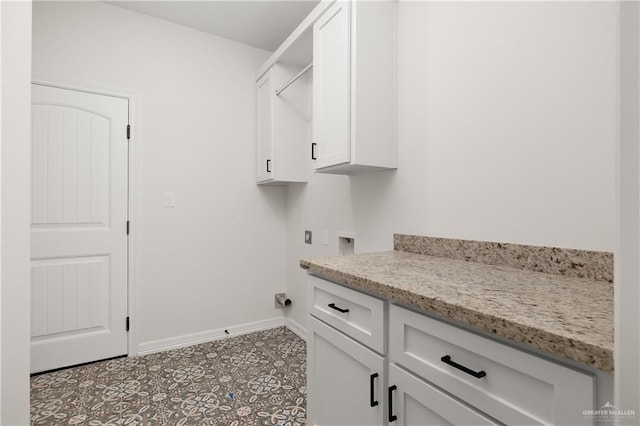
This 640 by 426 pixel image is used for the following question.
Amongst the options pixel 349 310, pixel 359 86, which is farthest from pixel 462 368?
pixel 359 86

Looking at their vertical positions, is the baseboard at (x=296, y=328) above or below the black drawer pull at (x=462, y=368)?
below

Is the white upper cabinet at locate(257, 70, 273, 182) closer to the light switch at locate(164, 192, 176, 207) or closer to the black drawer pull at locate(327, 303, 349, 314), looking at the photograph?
the light switch at locate(164, 192, 176, 207)

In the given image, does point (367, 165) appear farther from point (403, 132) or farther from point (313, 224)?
point (313, 224)

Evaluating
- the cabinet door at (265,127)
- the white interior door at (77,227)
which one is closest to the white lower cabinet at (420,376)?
the cabinet door at (265,127)

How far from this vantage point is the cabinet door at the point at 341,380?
1.08m

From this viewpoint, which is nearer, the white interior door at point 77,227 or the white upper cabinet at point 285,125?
the white interior door at point 77,227

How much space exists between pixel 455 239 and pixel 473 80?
73cm

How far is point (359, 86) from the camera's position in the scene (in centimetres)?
171

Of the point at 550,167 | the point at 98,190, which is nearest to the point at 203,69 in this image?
the point at 98,190

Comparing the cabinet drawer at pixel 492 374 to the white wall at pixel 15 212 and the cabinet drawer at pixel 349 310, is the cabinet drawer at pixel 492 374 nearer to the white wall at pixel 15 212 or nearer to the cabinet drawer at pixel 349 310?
the cabinet drawer at pixel 349 310

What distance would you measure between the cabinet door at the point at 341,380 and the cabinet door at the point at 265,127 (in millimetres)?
1647

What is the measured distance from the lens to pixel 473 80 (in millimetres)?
1470

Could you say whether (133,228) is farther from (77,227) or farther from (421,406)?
(421,406)

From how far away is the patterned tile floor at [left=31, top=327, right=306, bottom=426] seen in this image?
1755 millimetres
